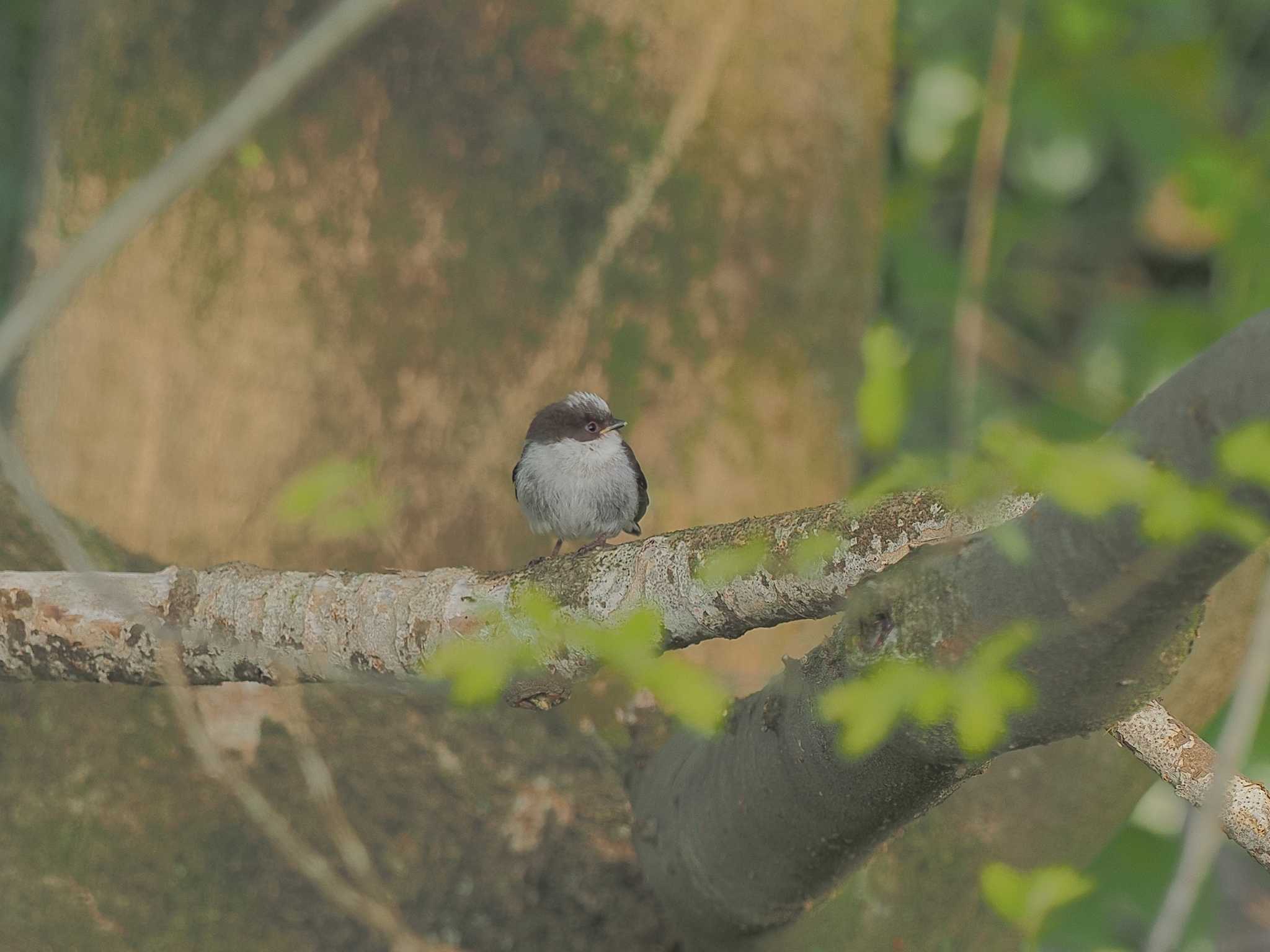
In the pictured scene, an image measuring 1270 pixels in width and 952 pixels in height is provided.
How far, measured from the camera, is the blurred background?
3.63 meters

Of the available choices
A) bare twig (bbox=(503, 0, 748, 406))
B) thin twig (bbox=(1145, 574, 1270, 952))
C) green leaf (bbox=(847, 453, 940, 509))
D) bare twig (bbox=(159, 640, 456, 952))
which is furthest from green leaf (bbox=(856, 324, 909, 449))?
bare twig (bbox=(503, 0, 748, 406))

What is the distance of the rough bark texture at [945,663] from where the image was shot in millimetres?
1219

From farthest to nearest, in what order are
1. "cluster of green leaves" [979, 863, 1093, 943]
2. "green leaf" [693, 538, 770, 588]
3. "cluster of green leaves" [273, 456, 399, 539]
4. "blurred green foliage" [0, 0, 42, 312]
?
"blurred green foliage" [0, 0, 42, 312]
"green leaf" [693, 538, 770, 588]
"cluster of green leaves" [273, 456, 399, 539]
"cluster of green leaves" [979, 863, 1093, 943]

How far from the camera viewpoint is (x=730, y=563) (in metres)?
1.86

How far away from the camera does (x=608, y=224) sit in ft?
13.0

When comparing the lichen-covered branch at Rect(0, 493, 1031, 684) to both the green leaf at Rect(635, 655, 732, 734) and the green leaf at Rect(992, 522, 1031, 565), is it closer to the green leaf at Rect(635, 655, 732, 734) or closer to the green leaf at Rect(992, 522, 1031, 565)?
the green leaf at Rect(992, 522, 1031, 565)

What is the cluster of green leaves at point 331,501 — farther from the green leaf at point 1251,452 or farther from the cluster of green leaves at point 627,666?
the green leaf at point 1251,452

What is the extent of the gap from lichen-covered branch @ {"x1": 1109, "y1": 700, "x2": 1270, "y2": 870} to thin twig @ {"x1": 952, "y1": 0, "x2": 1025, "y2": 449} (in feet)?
7.26

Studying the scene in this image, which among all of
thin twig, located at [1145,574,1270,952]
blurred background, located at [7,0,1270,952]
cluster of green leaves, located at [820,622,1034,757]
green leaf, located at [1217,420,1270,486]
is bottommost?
thin twig, located at [1145,574,1270,952]

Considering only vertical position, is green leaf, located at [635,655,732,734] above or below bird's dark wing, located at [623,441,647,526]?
below

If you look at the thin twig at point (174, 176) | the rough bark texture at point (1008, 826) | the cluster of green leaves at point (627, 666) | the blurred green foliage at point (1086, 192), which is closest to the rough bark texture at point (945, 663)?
the cluster of green leaves at point (627, 666)

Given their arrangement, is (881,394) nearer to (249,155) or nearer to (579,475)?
(579,475)

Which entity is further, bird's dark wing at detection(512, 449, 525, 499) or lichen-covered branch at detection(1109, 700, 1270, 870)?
bird's dark wing at detection(512, 449, 525, 499)

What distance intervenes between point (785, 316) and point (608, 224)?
64 cm
